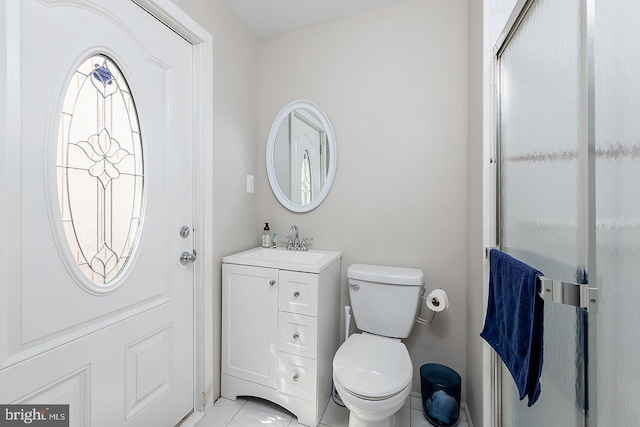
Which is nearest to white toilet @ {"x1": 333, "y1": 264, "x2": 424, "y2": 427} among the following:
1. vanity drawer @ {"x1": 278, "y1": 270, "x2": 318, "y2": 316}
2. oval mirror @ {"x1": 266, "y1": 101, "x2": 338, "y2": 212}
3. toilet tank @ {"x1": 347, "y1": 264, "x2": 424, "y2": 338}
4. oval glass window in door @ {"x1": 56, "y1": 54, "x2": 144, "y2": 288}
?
toilet tank @ {"x1": 347, "y1": 264, "x2": 424, "y2": 338}

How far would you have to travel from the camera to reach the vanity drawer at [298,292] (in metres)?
1.42

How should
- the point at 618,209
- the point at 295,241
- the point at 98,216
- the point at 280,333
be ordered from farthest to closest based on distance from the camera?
the point at 295,241 < the point at 280,333 < the point at 98,216 < the point at 618,209

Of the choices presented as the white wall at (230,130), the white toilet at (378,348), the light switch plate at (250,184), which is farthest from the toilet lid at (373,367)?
the light switch plate at (250,184)

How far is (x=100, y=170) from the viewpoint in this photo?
3.62 ft

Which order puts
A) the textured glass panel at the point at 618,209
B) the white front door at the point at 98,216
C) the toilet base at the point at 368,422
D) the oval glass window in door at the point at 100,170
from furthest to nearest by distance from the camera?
the toilet base at the point at 368,422 < the oval glass window in door at the point at 100,170 < the white front door at the point at 98,216 < the textured glass panel at the point at 618,209

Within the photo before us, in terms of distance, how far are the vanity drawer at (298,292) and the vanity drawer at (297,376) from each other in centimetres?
26

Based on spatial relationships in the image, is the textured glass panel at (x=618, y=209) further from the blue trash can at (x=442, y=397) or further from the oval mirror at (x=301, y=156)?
the oval mirror at (x=301, y=156)

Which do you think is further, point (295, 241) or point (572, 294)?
point (295, 241)

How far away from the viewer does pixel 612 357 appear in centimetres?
55

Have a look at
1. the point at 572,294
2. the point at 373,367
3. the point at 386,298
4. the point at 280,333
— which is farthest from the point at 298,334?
the point at 572,294

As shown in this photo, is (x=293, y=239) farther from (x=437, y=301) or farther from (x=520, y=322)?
(x=520, y=322)

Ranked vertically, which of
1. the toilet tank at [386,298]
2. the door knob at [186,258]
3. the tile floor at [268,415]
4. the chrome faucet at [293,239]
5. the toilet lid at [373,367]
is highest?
the chrome faucet at [293,239]

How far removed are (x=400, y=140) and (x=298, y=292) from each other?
1.12 metres

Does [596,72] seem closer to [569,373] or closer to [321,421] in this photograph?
[569,373]
